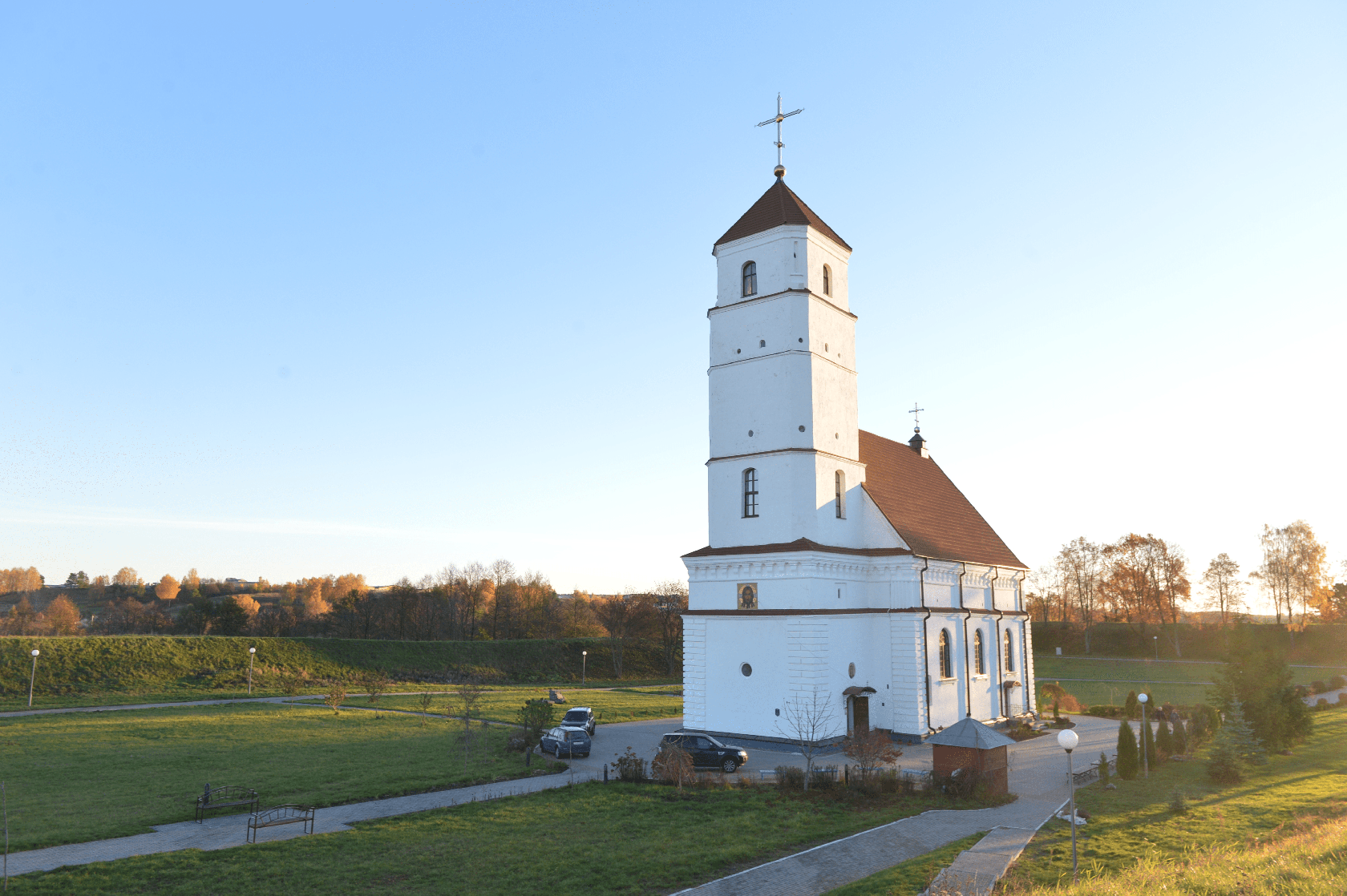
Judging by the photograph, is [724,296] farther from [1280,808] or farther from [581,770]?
[1280,808]

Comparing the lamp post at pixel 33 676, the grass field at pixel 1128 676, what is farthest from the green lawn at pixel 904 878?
the lamp post at pixel 33 676

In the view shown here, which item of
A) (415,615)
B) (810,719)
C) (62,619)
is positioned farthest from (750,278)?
(62,619)

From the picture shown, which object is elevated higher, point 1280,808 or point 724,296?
point 724,296

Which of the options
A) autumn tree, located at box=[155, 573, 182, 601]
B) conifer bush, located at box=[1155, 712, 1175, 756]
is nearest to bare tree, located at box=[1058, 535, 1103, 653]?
conifer bush, located at box=[1155, 712, 1175, 756]

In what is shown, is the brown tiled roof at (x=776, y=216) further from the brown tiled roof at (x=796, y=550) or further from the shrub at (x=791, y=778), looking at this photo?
the shrub at (x=791, y=778)

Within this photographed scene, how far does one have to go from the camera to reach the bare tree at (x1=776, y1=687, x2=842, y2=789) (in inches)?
1143

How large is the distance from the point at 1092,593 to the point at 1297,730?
230 ft

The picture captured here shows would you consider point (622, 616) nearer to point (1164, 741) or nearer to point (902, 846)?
point (1164, 741)

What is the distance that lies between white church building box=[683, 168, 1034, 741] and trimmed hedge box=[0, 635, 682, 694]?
123 feet

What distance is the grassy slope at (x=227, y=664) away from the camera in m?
46.6

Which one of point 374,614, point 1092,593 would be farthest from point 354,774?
point 1092,593

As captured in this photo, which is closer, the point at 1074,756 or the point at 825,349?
the point at 1074,756

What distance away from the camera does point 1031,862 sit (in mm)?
15023

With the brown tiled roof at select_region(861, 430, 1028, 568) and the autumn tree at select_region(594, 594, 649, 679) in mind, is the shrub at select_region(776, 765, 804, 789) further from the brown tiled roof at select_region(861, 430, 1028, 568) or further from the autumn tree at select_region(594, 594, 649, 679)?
the autumn tree at select_region(594, 594, 649, 679)
